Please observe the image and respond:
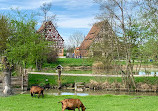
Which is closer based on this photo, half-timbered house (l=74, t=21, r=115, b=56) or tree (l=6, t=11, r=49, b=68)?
tree (l=6, t=11, r=49, b=68)

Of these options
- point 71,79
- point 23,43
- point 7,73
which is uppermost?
point 23,43

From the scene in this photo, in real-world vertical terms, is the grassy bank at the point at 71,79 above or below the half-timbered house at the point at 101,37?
below

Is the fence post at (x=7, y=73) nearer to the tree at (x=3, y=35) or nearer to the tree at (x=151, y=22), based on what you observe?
the tree at (x=3, y=35)

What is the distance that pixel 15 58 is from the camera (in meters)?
21.1

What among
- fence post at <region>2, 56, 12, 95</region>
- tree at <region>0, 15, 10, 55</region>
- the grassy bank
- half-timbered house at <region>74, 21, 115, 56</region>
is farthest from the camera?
the grassy bank

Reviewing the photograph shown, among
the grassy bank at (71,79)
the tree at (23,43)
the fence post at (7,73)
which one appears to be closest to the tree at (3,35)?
the tree at (23,43)

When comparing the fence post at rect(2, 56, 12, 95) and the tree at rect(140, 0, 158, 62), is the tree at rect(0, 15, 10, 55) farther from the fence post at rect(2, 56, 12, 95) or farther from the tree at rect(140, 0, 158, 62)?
the tree at rect(140, 0, 158, 62)

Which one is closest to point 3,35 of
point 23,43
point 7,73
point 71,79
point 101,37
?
point 23,43

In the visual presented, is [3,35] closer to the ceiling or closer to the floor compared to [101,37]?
closer to the floor

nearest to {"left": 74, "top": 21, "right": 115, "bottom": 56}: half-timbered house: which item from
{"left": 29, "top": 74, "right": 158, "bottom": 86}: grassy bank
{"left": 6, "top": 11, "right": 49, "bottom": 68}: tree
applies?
{"left": 29, "top": 74, "right": 158, "bottom": 86}: grassy bank

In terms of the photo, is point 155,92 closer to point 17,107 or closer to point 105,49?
point 105,49

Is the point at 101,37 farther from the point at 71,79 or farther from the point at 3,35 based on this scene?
the point at 3,35

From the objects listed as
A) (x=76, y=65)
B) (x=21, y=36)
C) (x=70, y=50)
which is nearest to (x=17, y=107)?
(x=21, y=36)

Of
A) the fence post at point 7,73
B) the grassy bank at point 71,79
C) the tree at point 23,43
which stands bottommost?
the grassy bank at point 71,79
